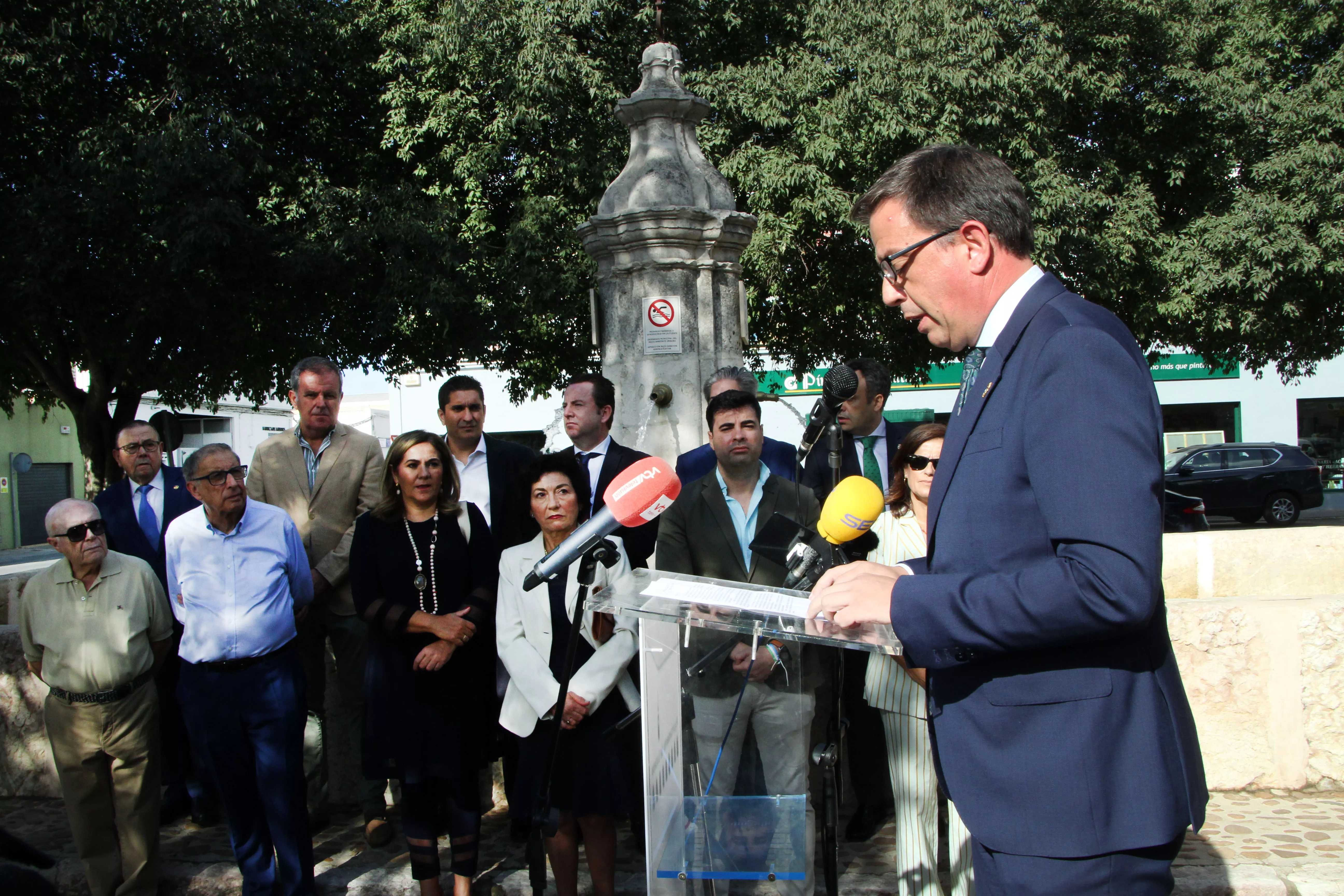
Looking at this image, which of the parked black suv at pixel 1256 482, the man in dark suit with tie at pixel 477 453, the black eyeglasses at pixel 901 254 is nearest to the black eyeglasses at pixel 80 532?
the man in dark suit with tie at pixel 477 453

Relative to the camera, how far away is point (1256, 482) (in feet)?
67.0

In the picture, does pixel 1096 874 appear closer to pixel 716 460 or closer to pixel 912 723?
pixel 912 723

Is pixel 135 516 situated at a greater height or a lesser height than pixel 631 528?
greater

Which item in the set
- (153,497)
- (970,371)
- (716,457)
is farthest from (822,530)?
(153,497)

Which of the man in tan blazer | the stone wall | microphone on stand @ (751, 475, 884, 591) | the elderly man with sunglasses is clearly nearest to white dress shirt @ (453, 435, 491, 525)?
the man in tan blazer

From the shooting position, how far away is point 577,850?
3.94m

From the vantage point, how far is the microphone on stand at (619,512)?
264 centimetres

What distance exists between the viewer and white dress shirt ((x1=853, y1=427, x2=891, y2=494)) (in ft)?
17.8

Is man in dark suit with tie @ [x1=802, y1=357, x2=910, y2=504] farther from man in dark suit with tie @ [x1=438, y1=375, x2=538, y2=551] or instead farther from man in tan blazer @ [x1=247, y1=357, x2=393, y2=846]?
man in tan blazer @ [x1=247, y1=357, x2=393, y2=846]

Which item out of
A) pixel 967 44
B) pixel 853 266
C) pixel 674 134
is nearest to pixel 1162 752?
pixel 674 134

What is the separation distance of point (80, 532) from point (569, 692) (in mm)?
2281

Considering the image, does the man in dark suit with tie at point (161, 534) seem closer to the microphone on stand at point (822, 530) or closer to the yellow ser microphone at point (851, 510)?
the microphone on stand at point (822, 530)

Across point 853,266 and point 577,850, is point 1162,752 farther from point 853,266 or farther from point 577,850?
point 853,266

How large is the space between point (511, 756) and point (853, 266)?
1257 centimetres
